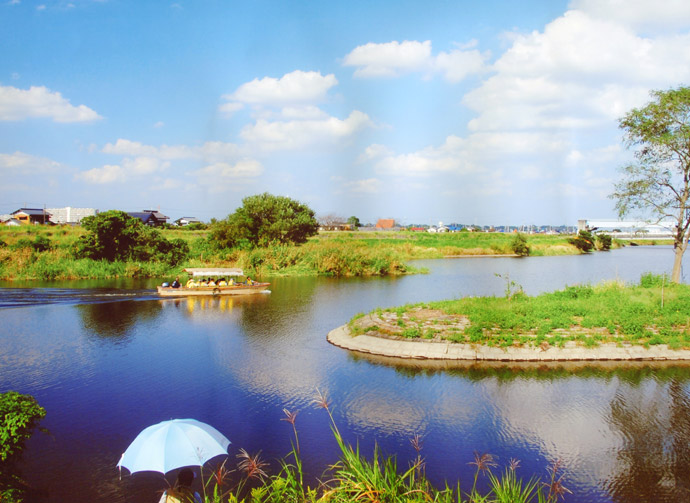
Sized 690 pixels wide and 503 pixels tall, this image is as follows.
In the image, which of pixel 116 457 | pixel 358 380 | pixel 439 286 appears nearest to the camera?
pixel 116 457

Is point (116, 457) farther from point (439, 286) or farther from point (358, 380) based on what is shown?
point (439, 286)

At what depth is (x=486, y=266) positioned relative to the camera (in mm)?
60219

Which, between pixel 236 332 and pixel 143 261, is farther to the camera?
pixel 143 261

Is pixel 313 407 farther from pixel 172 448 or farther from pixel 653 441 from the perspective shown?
pixel 653 441

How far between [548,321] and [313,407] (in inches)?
455

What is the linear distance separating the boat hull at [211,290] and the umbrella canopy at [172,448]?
28478 mm

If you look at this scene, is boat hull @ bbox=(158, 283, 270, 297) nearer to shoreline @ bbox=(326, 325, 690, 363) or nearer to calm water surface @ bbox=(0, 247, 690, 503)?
calm water surface @ bbox=(0, 247, 690, 503)

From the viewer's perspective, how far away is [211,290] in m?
36.2

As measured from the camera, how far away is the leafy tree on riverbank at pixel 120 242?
46.7 m

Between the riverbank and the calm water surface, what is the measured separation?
883 millimetres

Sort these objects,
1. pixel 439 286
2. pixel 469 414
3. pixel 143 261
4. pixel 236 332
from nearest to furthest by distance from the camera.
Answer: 1. pixel 469 414
2. pixel 236 332
3. pixel 439 286
4. pixel 143 261

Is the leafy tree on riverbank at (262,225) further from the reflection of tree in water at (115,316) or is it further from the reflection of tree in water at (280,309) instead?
the reflection of tree in water at (115,316)

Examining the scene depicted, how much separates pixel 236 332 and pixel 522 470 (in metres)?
16.6

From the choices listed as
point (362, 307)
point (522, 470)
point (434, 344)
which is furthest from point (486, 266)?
point (522, 470)
